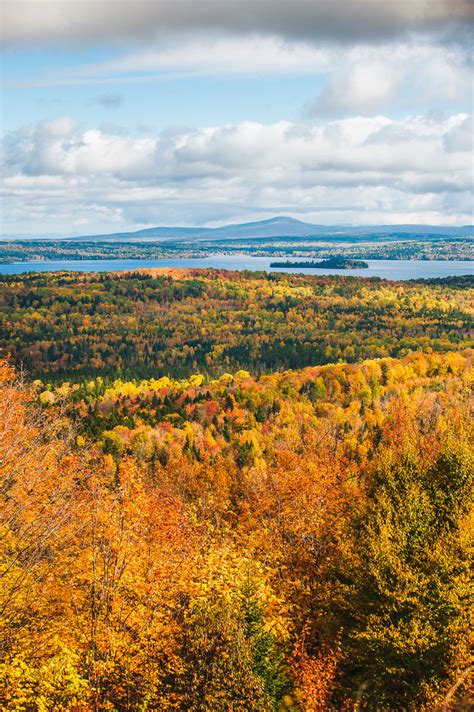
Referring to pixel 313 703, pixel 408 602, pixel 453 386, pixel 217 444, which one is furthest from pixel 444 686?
pixel 453 386

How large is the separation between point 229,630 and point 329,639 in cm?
1517

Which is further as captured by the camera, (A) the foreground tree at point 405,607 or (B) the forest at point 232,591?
(A) the foreground tree at point 405,607

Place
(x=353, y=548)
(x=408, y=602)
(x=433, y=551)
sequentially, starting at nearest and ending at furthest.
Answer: (x=408, y=602)
(x=433, y=551)
(x=353, y=548)

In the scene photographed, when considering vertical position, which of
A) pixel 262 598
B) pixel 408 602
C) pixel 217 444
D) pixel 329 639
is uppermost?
pixel 262 598

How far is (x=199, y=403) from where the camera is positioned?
607ft

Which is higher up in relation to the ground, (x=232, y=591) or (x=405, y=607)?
(x=232, y=591)

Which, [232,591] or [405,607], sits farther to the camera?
[405,607]

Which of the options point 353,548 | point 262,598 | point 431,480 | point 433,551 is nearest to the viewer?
point 262,598

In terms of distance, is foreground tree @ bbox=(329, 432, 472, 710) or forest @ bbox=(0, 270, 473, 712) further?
foreground tree @ bbox=(329, 432, 472, 710)

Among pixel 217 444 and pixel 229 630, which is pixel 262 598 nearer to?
pixel 229 630

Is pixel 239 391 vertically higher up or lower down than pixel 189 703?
lower down

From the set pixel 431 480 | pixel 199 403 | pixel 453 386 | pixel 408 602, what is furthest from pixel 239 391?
pixel 408 602

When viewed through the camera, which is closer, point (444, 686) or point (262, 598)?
point (262, 598)

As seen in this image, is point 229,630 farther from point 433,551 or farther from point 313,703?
point 433,551
